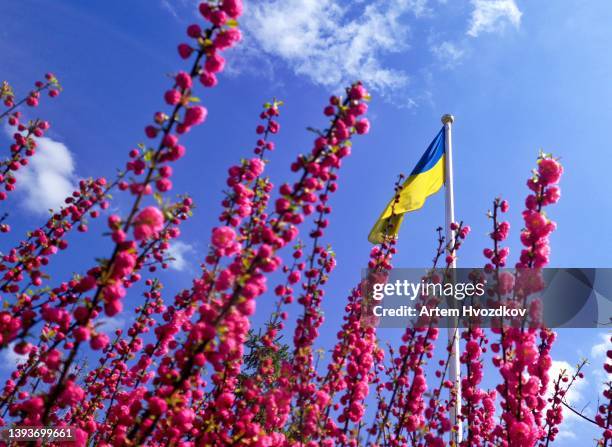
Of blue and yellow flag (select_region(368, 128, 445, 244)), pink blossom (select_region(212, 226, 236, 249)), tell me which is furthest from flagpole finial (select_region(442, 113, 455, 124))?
pink blossom (select_region(212, 226, 236, 249))

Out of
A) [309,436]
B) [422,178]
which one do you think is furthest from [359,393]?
[422,178]

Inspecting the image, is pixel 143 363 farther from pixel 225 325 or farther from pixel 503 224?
pixel 503 224

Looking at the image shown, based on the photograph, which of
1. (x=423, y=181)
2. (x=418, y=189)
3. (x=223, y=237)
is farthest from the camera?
(x=423, y=181)

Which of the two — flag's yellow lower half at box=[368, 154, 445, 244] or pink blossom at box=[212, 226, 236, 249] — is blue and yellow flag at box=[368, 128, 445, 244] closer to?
flag's yellow lower half at box=[368, 154, 445, 244]

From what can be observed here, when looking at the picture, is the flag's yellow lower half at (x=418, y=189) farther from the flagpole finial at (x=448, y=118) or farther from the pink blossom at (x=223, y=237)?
the pink blossom at (x=223, y=237)

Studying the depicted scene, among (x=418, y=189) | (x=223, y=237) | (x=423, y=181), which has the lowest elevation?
(x=223, y=237)

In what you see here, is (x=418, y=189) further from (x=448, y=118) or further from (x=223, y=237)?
(x=223, y=237)

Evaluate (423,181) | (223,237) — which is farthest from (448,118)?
(223,237)

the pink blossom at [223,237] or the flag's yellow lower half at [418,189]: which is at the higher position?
the flag's yellow lower half at [418,189]

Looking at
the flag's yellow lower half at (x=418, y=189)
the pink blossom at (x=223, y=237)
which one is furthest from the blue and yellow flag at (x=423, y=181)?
the pink blossom at (x=223, y=237)

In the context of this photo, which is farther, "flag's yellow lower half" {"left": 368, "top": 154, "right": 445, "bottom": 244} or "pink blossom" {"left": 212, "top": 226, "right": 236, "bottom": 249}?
"flag's yellow lower half" {"left": 368, "top": 154, "right": 445, "bottom": 244}

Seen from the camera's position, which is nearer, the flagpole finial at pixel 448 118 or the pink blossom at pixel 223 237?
the pink blossom at pixel 223 237

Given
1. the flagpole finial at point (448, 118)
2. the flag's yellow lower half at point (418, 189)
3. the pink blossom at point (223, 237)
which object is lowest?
the pink blossom at point (223, 237)

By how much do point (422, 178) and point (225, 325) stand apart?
10980mm
